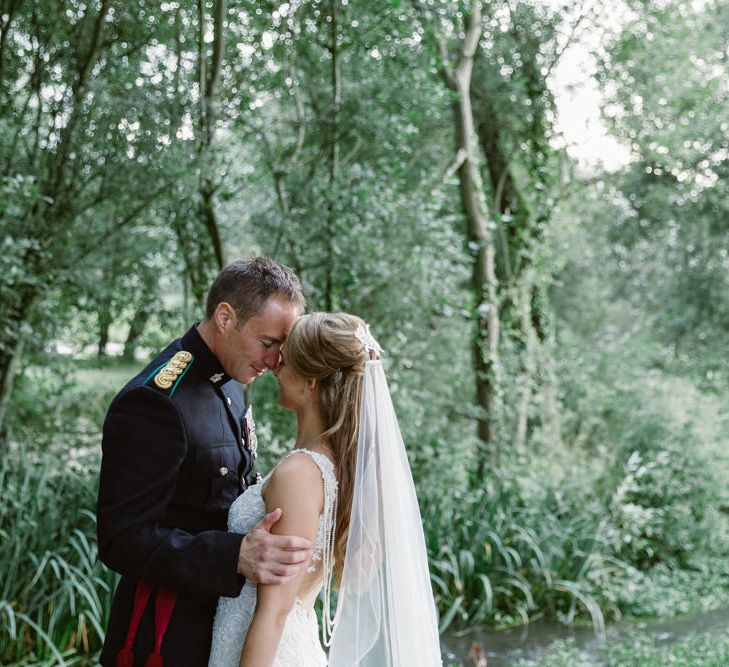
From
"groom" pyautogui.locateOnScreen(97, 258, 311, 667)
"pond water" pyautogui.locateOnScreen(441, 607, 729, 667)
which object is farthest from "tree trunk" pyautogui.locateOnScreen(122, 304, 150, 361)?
"groom" pyautogui.locateOnScreen(97, 258, 311, 667)

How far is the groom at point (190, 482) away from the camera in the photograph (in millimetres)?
2137

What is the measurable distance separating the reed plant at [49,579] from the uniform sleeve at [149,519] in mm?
2529

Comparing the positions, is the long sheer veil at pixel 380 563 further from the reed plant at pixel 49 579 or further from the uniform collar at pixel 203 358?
the reed plant at pixel 49 579

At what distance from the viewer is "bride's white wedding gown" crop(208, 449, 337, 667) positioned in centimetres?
229

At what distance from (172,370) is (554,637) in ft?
14.8

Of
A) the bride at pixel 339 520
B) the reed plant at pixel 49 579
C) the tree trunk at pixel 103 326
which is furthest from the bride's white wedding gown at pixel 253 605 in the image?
the tree trunk at pixel 103 326

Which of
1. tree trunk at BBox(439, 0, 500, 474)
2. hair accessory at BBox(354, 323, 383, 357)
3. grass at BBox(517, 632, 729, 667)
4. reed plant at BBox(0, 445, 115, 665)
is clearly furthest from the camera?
tree trunk at BBox(439, 0, 500, 474)

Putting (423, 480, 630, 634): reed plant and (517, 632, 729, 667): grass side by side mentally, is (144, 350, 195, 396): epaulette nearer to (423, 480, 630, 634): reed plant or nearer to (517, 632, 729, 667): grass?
(517, 632, 729, 667): grass

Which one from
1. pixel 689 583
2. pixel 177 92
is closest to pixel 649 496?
pixel 689 583

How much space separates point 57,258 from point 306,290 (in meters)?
1.90

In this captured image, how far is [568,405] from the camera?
31.9 ft

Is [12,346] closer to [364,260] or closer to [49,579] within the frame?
[49,579]

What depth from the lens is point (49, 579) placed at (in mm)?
4734

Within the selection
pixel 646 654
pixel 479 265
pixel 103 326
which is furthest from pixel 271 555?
pixel 479 265
